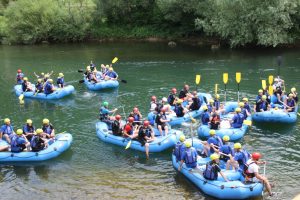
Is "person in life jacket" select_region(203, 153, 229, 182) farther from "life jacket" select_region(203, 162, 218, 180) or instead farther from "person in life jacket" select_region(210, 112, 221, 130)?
"person in life jacket" select_region(210, 112, 221, 130)

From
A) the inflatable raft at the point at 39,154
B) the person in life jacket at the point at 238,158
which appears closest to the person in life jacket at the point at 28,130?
the inflatable raft at the point at 39,154

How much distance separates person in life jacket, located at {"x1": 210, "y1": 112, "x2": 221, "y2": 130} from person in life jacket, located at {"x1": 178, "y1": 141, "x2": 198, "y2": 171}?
127 inches

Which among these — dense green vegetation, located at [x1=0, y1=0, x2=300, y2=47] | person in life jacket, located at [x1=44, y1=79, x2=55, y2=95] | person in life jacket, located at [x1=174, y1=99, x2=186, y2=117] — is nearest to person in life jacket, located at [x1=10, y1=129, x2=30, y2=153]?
person in life jacket, located at [x1=174, y1=99, x2=186, y2=117]

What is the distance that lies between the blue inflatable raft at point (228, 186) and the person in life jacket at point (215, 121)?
344 centimetres

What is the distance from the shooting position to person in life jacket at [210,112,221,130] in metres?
16.2

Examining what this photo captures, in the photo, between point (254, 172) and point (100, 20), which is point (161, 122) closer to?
point (254, 172)

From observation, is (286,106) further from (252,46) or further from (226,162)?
(252,46)

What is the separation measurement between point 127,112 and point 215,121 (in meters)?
5.68

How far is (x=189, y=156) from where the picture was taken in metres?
13.2

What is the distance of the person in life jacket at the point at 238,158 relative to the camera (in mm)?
12516

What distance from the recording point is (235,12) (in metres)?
33.9

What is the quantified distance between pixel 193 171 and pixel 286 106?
705 centimetres

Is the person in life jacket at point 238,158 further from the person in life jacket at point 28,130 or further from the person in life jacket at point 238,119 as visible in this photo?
the person in life jacket at point 28,130

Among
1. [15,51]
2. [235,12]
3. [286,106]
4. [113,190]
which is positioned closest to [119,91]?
[286,106]
